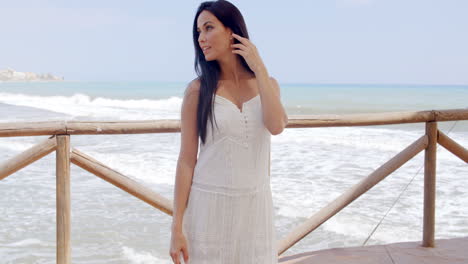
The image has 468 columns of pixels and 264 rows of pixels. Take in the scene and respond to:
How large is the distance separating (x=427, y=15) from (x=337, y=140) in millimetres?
41986

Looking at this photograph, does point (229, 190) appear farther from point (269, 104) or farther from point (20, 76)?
point (20, 76)

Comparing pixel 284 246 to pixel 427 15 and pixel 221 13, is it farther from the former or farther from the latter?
pixel 427 15

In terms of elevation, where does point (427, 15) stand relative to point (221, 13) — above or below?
above

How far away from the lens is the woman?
143 centimetres

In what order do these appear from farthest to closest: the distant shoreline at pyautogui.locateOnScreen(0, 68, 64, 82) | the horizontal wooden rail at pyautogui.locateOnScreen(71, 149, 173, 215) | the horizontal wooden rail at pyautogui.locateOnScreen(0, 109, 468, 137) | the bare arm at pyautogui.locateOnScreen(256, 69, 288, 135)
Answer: the distant shoreline at pyautogui.locateOnScreen(0, 68, 64, 82)
the horizontal wooden rail at pyautogui.locateOnScreen(71, 149, 173, 215)
the horizontal wooden rail at pyautogui.locateOnScreen(0, 109, 468, 137)
the bare arm at pyautogui.locateOnScreen(256, 69, 288, 135)

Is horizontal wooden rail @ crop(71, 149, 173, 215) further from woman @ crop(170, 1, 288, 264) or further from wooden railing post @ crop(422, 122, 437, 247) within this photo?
wooden railing post @ crop(422, 122, 437, 247)

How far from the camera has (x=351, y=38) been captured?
4978cm

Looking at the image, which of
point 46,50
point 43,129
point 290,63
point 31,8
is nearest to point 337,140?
point 43,129

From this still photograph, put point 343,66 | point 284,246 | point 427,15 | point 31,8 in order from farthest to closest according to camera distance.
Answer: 1. point 343,66
2. point 31,8
3. point 427,15
4. point 284,246

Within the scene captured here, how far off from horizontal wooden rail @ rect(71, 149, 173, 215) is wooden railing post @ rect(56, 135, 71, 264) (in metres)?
0.06

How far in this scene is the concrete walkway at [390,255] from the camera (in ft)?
9.09

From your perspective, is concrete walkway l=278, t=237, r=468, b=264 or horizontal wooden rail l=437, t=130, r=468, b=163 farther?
horizontal wooden rail l=437, t=130, r=468, b=163

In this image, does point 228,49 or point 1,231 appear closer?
point 228,49

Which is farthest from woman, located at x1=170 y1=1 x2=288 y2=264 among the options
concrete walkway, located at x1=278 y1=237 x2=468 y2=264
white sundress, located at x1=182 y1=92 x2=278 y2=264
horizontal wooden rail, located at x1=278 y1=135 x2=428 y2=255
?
concrete walkway, located at x1=278 y1=237 x2=468 y2=264
